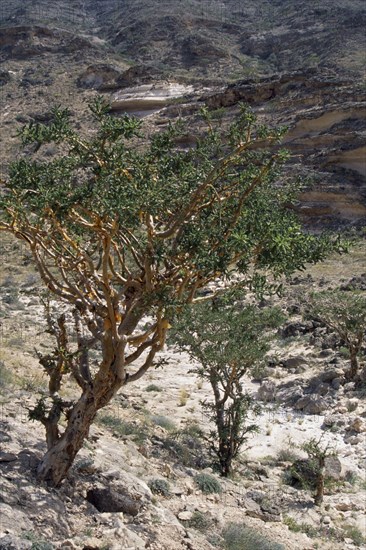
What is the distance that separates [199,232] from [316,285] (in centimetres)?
1699

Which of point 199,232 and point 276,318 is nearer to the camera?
point 199,232

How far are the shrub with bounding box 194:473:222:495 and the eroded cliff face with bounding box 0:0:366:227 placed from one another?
2477 cm

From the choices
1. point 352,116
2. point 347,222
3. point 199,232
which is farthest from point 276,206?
point 352,116

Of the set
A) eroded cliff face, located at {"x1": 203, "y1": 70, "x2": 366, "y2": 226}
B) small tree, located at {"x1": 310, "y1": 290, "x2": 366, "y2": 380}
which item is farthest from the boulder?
small tree, located at {"x1": 310, "y1": 290, "x2": 366, "y2": 380}

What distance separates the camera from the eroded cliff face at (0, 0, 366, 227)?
1346 inches

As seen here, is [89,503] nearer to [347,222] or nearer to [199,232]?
[199,232]

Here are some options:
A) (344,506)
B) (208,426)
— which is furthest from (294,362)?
(344,506)

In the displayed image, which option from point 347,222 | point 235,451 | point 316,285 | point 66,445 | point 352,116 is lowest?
point 66,445

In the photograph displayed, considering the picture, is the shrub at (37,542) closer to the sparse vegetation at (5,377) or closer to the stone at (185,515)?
the stone at (185,515)

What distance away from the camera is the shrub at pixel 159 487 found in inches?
276

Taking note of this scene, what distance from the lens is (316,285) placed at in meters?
21.8

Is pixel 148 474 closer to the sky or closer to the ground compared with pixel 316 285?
closer to the ground

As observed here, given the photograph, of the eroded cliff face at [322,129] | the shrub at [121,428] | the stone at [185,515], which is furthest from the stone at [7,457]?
the eroded cliff face at [322,129]

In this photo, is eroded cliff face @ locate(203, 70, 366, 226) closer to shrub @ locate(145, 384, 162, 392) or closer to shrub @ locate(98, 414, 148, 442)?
shrub @ locate(145, 384, 162, 392)
